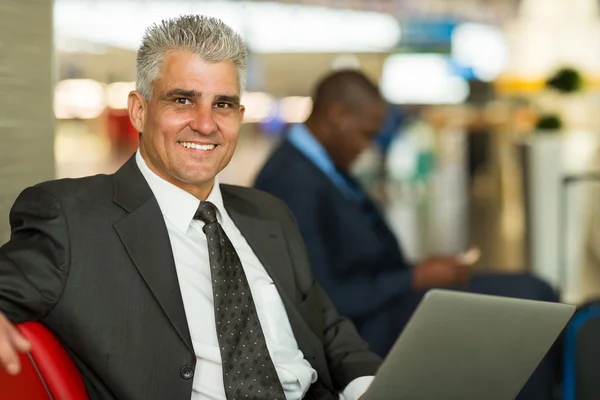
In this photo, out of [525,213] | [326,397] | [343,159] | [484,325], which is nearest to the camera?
[484,325]

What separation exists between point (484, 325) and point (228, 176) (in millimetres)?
12283

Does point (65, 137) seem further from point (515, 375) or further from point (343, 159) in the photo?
point (515, 375)

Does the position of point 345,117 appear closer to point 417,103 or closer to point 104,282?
point 104,282

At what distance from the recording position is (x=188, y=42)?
192cm

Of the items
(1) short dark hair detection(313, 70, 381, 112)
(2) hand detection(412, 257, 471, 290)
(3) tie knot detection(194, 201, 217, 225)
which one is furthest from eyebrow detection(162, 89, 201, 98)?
(1) short dark hair detection(313, 70, 381, 112)

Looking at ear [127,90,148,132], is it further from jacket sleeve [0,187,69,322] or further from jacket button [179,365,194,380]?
jacket button [179,365,194,380]

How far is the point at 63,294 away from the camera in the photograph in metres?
1.73

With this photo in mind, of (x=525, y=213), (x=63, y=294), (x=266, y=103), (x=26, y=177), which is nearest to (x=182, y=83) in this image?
(x=63, y=294)

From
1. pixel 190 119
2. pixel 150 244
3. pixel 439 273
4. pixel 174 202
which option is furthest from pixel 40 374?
pixel 439 273

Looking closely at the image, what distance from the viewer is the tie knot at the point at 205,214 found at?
198cm

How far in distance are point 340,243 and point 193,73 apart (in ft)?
4.97

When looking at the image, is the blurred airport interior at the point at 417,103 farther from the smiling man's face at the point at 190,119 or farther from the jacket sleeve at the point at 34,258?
the jacket sleeve at the point at 34,258

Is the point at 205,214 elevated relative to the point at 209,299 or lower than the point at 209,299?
elevated

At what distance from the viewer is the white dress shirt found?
1.86 meters
